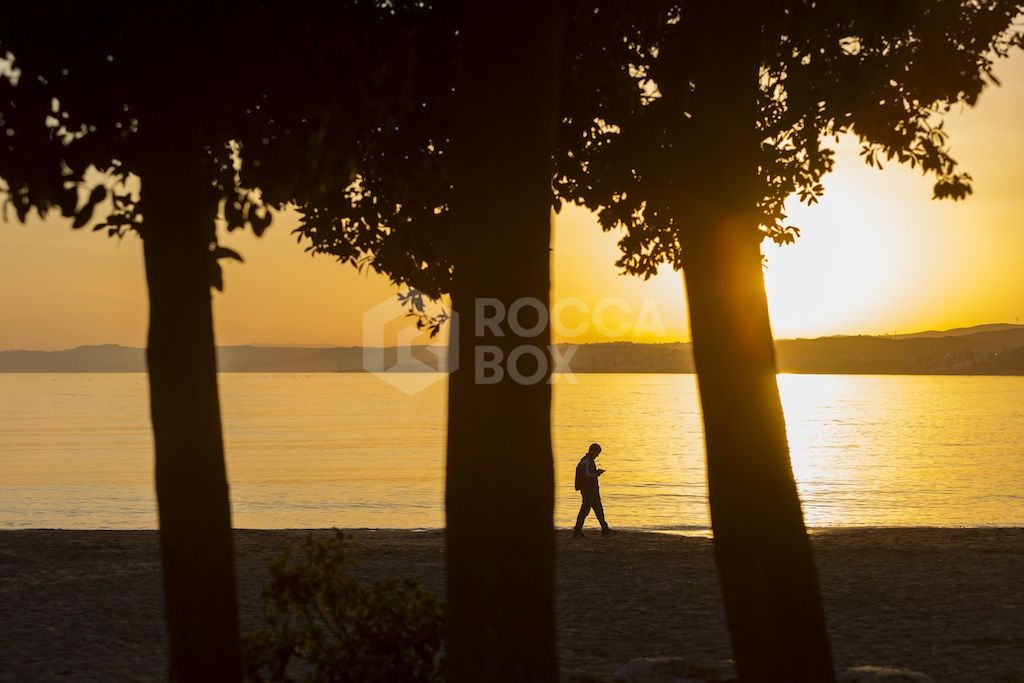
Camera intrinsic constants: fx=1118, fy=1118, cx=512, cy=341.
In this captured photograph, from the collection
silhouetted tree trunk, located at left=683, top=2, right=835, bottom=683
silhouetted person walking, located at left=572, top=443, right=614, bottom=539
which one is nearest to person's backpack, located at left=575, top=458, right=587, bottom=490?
silhouetted person walking, located at left=572, top=443, right=614, bottom=539

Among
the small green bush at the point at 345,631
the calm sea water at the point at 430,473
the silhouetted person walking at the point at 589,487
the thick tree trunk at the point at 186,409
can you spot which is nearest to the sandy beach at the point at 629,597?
the small green bush at the point at 345,631

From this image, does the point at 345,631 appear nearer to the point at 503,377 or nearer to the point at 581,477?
the point at 503,377

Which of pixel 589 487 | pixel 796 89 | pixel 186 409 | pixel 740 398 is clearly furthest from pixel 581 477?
pixel 186 409

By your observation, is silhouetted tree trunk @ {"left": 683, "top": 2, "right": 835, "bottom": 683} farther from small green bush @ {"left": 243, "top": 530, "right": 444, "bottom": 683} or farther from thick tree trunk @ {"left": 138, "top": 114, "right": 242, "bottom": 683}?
thick tree trunk @ {"left": 138, "top": 114, "right": 242, "bottom": 683}

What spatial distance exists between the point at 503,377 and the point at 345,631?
9.20 feet

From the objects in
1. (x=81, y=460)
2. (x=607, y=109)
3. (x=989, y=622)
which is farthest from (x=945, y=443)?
(x=607, y=109)

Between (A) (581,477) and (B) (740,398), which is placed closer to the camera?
(B) (740,398)

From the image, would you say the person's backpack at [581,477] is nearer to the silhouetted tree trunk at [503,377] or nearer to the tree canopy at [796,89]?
the tree canopy at [796,89]

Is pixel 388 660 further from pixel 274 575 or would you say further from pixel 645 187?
pixel 645 187

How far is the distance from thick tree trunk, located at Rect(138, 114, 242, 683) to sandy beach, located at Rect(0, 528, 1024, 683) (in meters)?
2.25

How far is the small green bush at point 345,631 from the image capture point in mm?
8016

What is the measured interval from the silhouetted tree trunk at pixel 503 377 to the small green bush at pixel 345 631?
1.58 meters

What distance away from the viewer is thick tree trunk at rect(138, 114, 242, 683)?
20.2 ft

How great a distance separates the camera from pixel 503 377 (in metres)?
6.35
